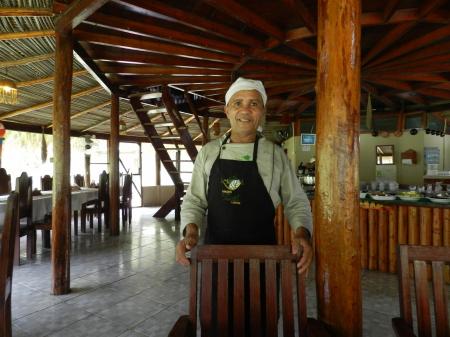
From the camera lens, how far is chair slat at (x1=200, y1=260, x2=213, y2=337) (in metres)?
1.29

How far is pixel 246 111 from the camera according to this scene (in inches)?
61.1

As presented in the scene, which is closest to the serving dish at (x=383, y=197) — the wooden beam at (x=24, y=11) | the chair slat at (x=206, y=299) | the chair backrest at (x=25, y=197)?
the chair slat at (x=206, y=299)

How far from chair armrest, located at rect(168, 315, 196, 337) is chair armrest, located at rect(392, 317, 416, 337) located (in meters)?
0.79

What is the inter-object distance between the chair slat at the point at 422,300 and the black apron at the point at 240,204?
2.20ft

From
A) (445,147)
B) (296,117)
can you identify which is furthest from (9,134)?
(445,147)

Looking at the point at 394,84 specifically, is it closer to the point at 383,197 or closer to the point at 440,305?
the point at 383,197

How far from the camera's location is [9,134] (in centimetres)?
679

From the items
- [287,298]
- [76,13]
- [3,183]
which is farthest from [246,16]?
[3,183]

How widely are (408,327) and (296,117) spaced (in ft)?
25.9

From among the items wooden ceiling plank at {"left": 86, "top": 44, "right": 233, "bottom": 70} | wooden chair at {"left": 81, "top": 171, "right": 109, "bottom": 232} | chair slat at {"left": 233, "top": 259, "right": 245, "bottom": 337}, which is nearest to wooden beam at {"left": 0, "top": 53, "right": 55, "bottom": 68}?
wooden ceiling plank at {"left": 86, "top": 44, "right": 233, "bottom": 70}

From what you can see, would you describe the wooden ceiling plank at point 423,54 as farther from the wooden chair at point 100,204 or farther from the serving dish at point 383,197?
the wooden chair at point 100,204

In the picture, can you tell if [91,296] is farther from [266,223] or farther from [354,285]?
[354,285]

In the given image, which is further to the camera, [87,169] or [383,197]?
[87,169]

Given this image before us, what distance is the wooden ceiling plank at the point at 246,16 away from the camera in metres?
2.66
